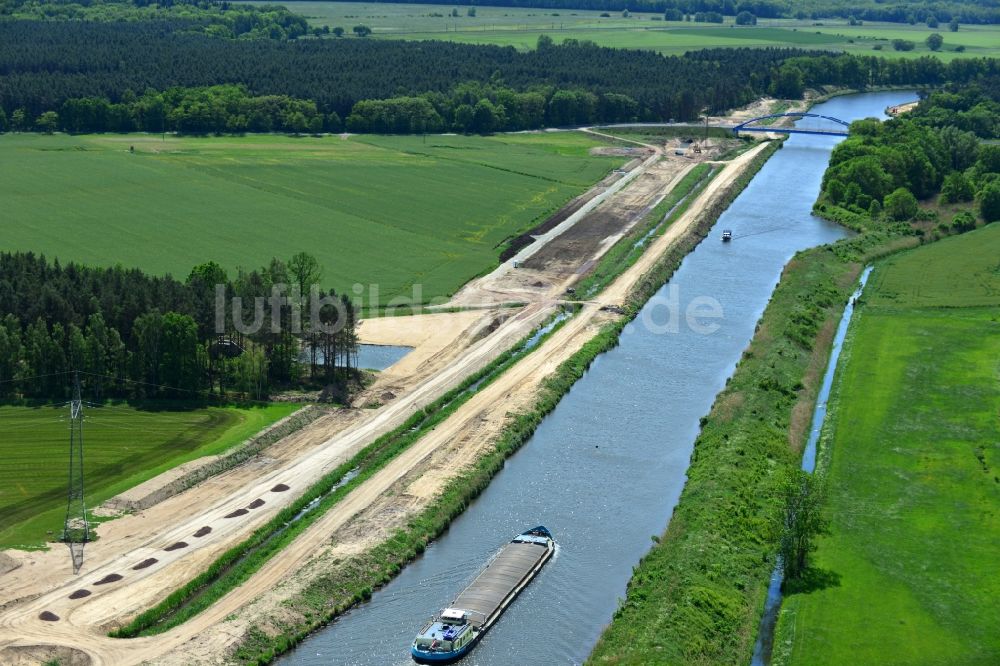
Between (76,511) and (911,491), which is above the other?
(911,491)

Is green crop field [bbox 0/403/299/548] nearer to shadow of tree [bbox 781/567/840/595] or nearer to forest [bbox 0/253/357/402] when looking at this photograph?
forest [bbox 0/253/357/402]

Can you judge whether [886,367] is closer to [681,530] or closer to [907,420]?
[907,420]

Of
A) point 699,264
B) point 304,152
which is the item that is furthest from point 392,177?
point 699,264

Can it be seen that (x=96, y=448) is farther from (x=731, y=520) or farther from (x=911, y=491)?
(x=911, y=491)

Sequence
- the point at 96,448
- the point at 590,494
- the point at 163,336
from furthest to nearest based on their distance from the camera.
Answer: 1. the point at 163,336
2. the point at 96,448
3. the point at 590,494

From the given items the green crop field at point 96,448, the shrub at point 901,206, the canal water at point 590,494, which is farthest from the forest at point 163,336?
the shrub at point 901,206

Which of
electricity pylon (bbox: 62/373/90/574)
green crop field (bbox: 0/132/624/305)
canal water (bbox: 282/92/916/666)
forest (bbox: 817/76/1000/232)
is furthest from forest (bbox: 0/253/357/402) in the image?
forest (bbox: 817/76/1000/232)

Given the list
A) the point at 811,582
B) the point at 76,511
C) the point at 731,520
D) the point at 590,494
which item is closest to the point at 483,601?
the point at 590,494

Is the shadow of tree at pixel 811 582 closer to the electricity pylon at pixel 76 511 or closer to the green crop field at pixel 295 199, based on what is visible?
the electricity pylon at pixel 76 511
